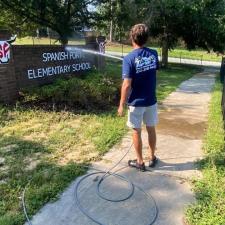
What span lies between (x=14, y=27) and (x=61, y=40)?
10.4 ft

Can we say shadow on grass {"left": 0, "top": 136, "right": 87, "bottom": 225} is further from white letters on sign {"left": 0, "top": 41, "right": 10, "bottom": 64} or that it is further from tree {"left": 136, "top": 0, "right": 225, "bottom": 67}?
tree {"left": 136, "top": 0, "right": 225, "bottom": 67}

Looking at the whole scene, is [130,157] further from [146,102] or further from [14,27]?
[14,27]

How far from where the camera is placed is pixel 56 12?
1442cm

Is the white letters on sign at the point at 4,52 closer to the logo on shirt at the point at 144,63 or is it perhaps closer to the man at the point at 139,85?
the man at the point at 139,85

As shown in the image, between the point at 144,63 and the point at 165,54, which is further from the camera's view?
the point at 165,54

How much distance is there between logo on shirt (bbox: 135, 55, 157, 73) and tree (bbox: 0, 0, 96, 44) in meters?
9.69

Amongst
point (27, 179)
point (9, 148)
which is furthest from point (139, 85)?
point (9, 148)

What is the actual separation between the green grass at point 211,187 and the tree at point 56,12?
370 inches

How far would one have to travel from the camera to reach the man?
14.6 feet

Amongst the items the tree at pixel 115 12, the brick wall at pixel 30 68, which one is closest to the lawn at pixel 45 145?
the brick wall at pixel 30 68

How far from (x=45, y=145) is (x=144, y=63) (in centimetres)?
199

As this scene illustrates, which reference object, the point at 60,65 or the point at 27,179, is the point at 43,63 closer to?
the point at 60,65

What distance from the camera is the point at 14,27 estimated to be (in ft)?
56.6

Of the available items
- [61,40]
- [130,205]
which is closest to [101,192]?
[130,205]
